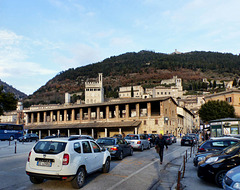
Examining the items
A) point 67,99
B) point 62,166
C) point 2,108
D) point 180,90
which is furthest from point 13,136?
point 180,90

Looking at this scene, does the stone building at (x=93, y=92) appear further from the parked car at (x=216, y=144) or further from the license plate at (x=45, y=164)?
the license plate at (x=45, y=164)

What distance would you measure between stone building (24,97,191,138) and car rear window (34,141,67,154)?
37456mm

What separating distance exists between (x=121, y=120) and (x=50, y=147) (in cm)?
4285

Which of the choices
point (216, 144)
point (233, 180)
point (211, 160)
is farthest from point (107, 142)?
point (233, 180)

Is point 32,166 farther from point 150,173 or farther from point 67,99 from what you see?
point 67,99

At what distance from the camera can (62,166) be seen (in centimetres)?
689

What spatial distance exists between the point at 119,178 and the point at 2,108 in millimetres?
Result: 43311

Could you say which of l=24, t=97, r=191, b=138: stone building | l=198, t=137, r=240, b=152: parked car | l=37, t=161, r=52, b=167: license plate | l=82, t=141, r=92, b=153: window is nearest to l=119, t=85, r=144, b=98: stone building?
l=24, t=97, r=191, b=138: stone building

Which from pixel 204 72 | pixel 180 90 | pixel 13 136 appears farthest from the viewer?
pixel 204 72

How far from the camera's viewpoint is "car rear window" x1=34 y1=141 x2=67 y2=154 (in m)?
7.16

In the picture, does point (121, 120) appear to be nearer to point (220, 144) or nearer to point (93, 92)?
point (220, 144)

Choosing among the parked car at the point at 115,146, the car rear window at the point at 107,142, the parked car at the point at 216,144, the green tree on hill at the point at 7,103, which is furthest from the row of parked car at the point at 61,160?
the green tree on hill at the point at 7,103

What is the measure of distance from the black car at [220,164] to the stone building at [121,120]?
3605cm

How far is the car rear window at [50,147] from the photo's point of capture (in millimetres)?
7164
